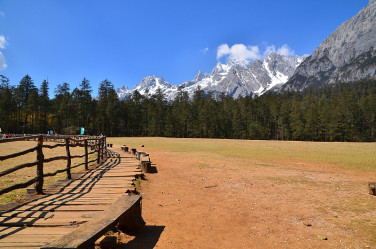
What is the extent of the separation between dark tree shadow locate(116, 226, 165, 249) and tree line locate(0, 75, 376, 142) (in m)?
67.1

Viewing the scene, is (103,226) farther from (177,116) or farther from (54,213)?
(177,116)

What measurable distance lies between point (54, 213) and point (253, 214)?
4.97m

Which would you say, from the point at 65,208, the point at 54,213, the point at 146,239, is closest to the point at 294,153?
the point at 146,239

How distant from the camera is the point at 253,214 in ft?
19.4

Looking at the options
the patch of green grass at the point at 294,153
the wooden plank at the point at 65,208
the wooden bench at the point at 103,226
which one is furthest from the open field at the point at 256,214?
the patch of green grass at the point at 294,153

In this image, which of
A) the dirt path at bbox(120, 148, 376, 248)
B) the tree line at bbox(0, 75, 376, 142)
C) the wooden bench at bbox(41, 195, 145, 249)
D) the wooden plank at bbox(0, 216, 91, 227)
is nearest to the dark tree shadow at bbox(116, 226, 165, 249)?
the dirt path at bbox(120, 148, 376, 248)

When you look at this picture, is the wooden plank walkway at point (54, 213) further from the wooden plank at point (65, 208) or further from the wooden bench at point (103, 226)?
the wooden bench at point (103, 226)

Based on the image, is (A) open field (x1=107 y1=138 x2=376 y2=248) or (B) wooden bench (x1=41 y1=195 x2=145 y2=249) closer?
(B) wooden bench (x1=41 y1=195 x2=145 y2=249)

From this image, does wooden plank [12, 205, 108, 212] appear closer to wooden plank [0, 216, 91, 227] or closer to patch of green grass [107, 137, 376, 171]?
wooden plank [0, 216, 91, 227]

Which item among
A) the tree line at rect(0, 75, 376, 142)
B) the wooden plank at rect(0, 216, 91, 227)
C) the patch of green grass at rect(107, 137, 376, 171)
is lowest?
the patch of green grass at rect(107, 137, 376, 171)

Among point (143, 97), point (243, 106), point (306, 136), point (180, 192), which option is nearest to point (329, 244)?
point (180, 192)

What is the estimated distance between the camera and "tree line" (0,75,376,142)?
2621 inches

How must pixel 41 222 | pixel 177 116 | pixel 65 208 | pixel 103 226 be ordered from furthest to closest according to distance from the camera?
pixel 177 116 → pixel 65 208 → pixel 41 222 → pixel 103 226

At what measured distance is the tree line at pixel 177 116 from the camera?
2621 inches
